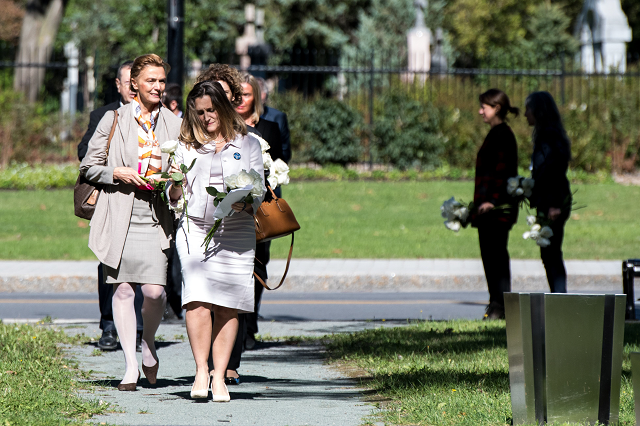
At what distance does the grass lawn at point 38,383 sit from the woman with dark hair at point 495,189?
3.53 metres

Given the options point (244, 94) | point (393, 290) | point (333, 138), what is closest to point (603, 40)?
point (333, 138)

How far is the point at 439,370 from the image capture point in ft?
18.5

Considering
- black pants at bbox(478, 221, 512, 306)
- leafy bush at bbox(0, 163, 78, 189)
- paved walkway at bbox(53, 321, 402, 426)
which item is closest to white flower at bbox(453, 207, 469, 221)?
black pants at bbox(478, 221, 512, 306)

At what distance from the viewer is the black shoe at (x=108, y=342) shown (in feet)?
22.3

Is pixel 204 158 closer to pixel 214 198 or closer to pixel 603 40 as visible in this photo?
pixel 214 198

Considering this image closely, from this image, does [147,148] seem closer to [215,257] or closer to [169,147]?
[169,147]

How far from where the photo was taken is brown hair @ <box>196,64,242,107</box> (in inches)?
213

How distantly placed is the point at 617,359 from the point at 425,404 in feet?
3.35

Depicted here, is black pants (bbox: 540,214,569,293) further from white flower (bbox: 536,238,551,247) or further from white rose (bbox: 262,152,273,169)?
white rose (bbox: 262,152,273,169)

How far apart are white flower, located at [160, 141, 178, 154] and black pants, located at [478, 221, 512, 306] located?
3.65 metres

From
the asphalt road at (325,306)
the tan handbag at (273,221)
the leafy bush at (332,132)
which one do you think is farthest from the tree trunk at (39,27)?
the tan handbag at (273,221)

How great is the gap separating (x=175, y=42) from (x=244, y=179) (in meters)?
4.75

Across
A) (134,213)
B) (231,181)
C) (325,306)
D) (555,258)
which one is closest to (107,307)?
(134,213)

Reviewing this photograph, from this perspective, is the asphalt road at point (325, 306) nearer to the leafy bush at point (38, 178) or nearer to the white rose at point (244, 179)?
the white rose at point (244, 179)
